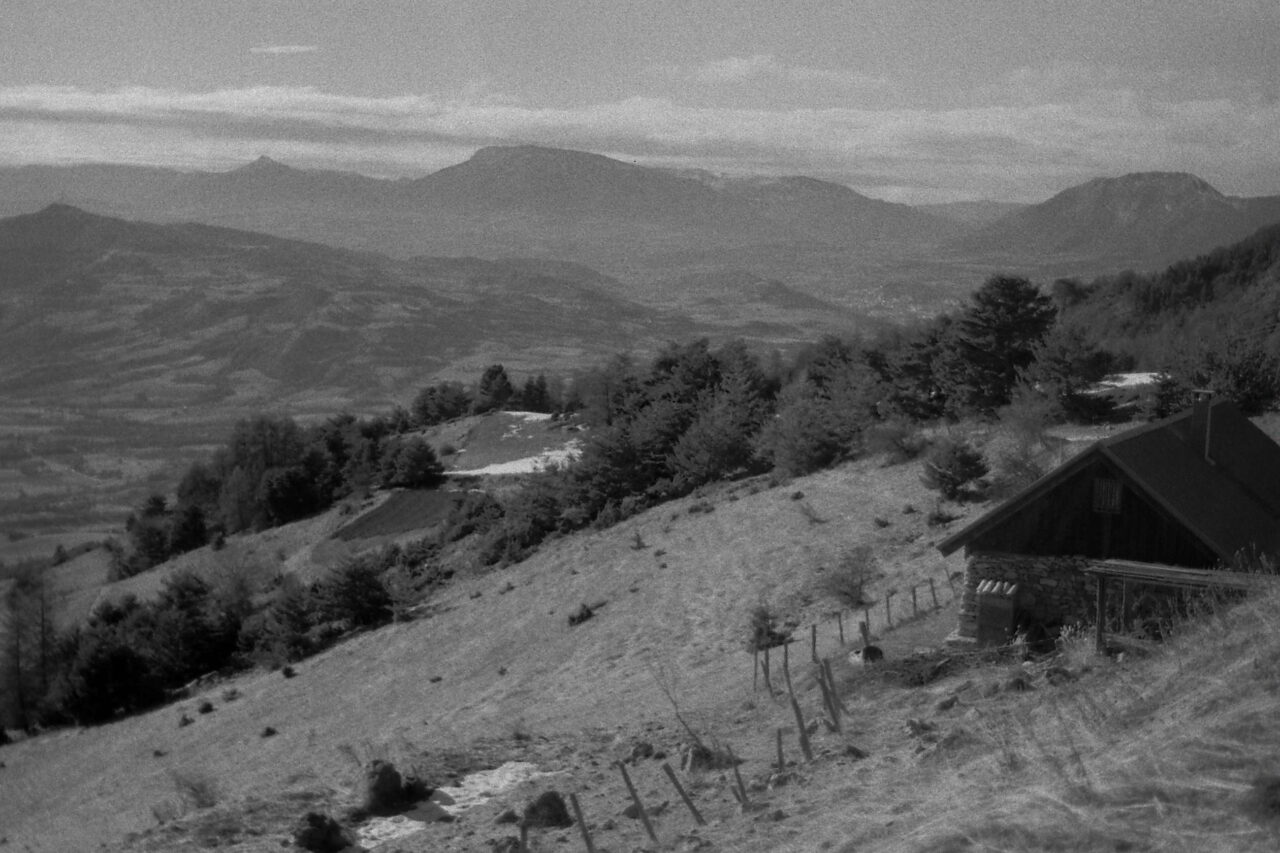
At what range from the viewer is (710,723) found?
515 inches

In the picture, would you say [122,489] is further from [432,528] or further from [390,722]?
[390,722]

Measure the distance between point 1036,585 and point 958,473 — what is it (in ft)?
34.9

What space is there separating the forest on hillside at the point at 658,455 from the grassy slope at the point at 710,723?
155 cm

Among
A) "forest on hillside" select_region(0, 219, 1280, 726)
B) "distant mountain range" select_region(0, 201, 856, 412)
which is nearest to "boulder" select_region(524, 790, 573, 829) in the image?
"forest on hillside" select_region(0, 219, 1280, 726)

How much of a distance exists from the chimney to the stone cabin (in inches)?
36.6

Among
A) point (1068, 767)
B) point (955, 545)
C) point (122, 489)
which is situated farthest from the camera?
point (122, 489)

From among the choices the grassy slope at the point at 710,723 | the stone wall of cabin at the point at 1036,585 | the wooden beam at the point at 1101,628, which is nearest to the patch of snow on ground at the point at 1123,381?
the grassy slope at the point at 710,723

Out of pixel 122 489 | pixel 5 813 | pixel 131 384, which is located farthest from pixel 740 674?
Result: pixel 131 384

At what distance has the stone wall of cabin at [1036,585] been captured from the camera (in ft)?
46.6

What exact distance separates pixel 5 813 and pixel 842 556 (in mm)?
16076

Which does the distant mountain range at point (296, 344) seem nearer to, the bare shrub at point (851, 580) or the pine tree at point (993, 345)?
the pine tree at point (993, 345)

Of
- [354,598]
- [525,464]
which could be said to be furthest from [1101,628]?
[525,464]

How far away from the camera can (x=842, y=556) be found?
22.7 meters

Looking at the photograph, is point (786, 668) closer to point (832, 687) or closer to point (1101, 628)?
point (832, 687)
